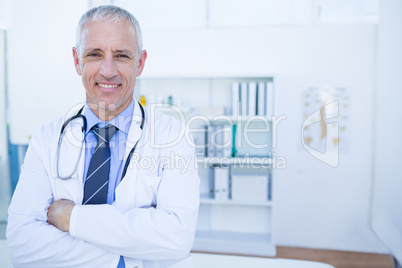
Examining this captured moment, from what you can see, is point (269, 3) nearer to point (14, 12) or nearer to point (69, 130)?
point (14, 12)

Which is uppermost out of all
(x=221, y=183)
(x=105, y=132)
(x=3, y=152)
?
(x=105, y=132)

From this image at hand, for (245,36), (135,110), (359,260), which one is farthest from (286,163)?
(135,110)

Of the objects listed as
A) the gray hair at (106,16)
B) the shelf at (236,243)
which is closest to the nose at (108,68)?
the gray hair at (106,16)

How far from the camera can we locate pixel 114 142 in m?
1.12

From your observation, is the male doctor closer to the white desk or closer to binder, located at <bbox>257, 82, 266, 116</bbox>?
the white desk

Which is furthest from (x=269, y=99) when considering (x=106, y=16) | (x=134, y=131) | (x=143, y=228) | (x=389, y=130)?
(x=143, y=228)

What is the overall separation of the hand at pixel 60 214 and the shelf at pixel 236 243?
6.28 feet

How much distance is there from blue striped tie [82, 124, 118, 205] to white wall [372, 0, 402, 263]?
5.99 ft

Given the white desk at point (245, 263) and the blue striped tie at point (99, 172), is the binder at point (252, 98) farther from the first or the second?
the blue striped tie at point (99, 172)

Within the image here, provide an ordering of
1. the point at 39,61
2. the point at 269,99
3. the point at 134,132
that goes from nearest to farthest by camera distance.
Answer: the point at 134,132 < the point at 39,61 < the point at 269,99

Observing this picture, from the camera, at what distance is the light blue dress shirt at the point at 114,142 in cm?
108

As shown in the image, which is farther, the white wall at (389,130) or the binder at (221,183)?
the binder at (221,183)

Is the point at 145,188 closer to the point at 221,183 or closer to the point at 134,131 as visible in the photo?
the point at 134,131

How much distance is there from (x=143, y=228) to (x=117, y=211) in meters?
0.10
